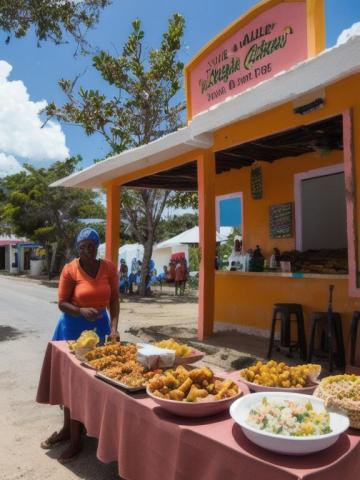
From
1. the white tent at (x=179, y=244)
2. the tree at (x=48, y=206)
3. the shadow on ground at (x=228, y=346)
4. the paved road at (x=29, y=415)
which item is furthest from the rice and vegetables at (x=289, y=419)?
the tree at (x=48, y=206)

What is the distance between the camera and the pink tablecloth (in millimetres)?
1749

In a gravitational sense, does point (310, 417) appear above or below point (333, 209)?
below

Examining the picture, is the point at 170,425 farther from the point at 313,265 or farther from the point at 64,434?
A: the point at 313,265

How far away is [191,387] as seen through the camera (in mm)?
2377

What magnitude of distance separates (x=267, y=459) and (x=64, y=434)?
8.91 feet

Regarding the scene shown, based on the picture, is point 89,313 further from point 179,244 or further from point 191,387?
point 179,244

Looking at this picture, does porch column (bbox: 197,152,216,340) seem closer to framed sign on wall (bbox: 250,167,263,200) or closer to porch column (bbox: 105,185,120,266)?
framed sign on wall (bbox: 250,167,263,200)

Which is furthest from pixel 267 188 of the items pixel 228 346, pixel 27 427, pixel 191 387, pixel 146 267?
pixel 146 267

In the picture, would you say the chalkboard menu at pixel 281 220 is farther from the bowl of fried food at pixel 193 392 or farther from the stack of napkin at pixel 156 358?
the bowl of fried food at pixel 193 392

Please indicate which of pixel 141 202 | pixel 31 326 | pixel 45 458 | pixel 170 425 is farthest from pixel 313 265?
pixel 141 202

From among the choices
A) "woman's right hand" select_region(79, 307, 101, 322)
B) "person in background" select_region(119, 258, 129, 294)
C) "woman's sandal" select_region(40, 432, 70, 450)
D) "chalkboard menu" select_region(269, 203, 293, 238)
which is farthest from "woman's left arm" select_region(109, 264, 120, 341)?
"person in background" select_region(119, 258, 129, 294)

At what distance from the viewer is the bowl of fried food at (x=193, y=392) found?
86.2 inches

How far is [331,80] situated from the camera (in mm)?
4875

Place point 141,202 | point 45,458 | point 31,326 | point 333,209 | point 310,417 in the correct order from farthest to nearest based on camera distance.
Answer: point 141,202 → point 31,326 → point 333,209 → point 45,458 → point 310,417
